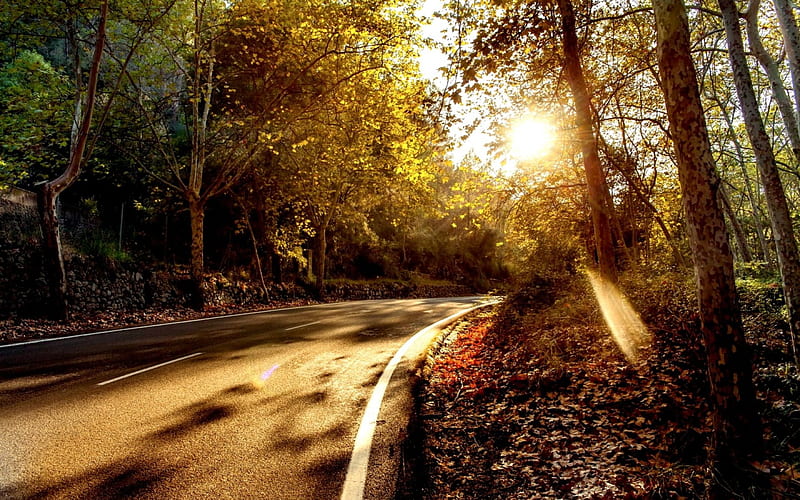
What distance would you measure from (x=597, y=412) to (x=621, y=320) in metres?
3.14

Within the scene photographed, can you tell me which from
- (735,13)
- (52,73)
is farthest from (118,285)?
(735,13)

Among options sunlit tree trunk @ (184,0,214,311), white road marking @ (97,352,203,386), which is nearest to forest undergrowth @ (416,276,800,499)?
white road marking @ (97,352,203,386)

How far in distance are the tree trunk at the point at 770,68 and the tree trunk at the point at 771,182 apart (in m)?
1.70

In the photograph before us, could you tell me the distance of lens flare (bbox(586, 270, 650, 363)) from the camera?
19.5 ft

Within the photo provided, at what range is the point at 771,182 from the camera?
487cm

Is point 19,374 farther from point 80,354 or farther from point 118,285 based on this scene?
point 118,285

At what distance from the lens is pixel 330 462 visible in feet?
11.3

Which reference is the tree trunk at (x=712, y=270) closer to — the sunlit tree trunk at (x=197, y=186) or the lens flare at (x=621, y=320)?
the lens flare at (x=621, y=320)

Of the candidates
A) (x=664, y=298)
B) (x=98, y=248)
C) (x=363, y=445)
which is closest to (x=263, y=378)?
(x=363, y=445)

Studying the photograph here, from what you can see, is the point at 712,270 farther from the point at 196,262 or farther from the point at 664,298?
the point at 196,262

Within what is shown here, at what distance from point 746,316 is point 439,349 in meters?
5.21

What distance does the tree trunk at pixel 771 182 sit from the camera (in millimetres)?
4398

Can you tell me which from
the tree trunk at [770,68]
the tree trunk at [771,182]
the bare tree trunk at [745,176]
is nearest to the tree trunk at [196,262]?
the tree trunk at [771,182]

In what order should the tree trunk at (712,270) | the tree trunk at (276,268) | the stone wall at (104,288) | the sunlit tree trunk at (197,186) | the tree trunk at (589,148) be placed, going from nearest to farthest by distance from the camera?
the tree trunk at (712,270) → the tree trunk at (589,148) → the stone wall at (104,288) → the sunlit tree trunk at (197,186) → the tree trunk at (276,268)
